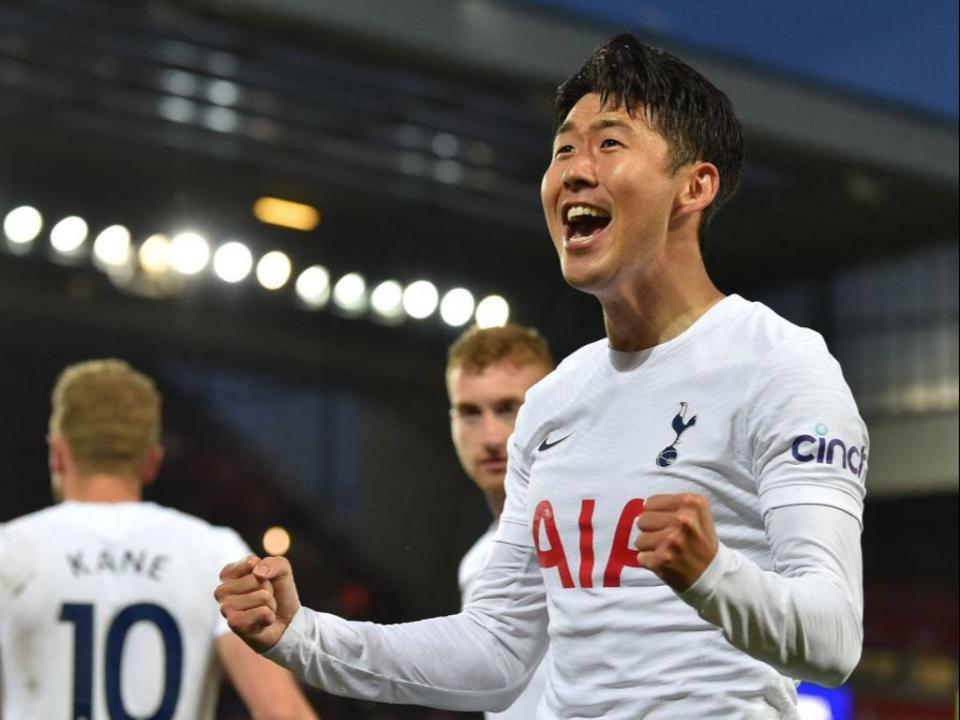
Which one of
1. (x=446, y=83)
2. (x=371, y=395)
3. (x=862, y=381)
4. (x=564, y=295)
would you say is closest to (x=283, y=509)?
(x=371, y=395)

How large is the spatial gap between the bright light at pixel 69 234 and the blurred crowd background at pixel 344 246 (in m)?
0.02

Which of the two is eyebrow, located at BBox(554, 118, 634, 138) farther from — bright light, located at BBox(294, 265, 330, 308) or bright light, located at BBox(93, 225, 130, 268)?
bright light, located at BBox(294, 265, 330, 308)

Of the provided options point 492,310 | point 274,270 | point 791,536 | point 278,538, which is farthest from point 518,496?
point 278,538

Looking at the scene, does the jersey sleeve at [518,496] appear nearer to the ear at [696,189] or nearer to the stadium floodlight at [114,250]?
the ear at [696,189]

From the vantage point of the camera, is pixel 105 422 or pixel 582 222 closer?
pixel 582 222

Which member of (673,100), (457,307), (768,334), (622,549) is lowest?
(622,549)

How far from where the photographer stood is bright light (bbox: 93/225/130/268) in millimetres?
9000

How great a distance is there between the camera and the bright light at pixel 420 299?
931 centimetres

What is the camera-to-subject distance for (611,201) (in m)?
1.91

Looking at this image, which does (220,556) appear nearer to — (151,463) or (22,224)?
(151,463)

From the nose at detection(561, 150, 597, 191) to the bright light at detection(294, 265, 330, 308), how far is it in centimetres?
766

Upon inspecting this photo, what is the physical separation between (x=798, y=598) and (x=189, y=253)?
826cm

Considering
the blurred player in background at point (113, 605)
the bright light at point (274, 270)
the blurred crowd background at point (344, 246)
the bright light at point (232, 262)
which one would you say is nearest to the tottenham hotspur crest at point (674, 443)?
the blurred player in background at point (113, 605)

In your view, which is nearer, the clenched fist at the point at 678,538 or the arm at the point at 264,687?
the clenched fist at the point at 678,538
